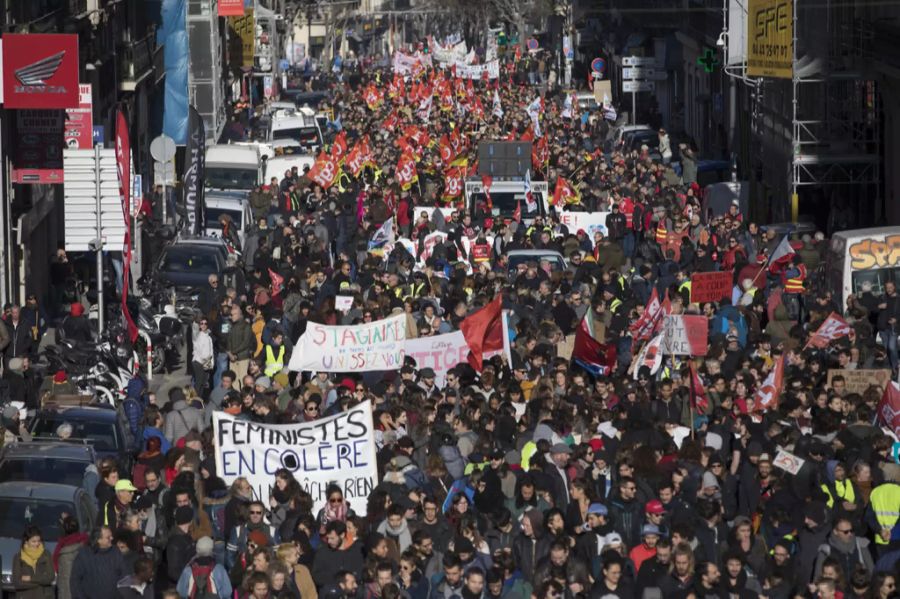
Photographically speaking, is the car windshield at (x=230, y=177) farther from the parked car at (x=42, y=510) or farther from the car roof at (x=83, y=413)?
the parked car at (x=42, y=510)

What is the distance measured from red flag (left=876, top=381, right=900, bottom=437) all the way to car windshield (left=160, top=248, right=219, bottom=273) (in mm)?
15469

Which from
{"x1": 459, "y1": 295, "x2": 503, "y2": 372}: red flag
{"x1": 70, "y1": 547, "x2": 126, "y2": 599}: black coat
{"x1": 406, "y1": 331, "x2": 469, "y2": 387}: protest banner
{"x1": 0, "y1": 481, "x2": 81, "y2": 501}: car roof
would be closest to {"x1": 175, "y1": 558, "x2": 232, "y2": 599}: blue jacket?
{"x1": 70, "y1": 547, "x2": 126, "y2": 599}: black coat

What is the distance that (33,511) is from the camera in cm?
1638

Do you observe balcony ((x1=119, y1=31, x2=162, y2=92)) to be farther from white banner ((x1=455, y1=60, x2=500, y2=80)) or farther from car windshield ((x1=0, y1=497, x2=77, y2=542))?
car windshield ((x1=0, y1=497, x2=77, y2=542))

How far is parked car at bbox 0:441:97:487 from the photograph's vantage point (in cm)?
1752

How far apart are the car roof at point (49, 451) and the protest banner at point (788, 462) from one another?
5.44 meters

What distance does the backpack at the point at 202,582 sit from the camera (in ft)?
45.8

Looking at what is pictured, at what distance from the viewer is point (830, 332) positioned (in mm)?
22062

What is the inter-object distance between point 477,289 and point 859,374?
25.2ft

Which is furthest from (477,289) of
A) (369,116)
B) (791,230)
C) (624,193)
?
(369,116)

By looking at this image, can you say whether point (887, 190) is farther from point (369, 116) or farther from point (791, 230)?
point (369, 116)

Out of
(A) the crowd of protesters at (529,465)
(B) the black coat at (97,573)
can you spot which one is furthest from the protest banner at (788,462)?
(B) the black coat at (97,573)

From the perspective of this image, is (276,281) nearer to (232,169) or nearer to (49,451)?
(49,451)

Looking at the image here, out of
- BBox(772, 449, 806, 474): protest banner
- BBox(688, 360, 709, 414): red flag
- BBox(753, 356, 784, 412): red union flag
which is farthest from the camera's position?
BBox(688, 360, 709, 414): red flag
